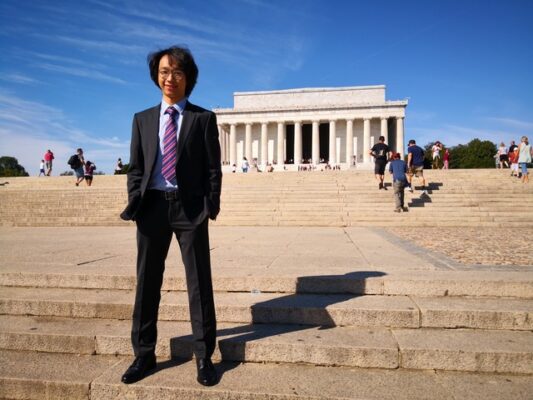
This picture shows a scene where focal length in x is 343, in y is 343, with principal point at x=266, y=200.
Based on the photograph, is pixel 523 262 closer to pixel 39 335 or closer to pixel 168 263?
pixel 168 263

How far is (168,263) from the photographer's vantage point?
16.5 ft

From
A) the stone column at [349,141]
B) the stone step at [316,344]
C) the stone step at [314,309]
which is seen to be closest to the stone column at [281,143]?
the stone column at [349,141]

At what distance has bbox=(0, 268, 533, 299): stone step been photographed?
3791 mm

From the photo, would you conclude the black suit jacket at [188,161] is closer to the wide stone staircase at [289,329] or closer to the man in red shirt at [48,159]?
the wide stone staircase at [289,329]

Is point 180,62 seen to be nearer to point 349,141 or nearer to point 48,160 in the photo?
point 48,160

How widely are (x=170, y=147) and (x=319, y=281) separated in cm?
230

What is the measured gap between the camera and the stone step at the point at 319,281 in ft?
12.4

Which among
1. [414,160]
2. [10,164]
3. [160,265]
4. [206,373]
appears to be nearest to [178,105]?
[160,265]

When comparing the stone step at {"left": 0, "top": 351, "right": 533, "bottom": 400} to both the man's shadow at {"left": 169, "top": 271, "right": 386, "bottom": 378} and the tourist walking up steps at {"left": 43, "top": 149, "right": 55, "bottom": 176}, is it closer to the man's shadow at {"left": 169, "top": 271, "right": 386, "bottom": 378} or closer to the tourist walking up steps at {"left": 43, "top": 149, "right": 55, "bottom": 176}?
the man's shadow at {"left": 169, "top": 271, "right": 386, "bottom": 378}

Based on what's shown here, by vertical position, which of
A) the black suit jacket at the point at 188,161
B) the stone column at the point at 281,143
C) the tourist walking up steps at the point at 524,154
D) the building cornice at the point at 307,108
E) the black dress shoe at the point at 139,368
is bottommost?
the black dress shoe at the point at 139,368

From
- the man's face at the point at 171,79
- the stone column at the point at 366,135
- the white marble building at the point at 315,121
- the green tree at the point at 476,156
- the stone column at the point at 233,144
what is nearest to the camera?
the man's face at the point at 171,79

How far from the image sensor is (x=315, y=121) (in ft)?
165

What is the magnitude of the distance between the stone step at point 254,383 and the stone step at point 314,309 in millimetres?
586

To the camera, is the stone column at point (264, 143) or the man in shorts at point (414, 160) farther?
the stone column at point (264, 143)
